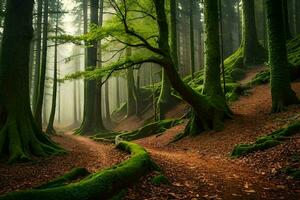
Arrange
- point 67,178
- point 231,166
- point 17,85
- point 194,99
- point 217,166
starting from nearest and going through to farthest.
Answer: point 67,178 → point 231,166 → point 217,166 → point 17,85 → point 194,99

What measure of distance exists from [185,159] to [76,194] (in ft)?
19.3

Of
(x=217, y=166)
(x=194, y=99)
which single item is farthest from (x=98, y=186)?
(x=194, y=99)

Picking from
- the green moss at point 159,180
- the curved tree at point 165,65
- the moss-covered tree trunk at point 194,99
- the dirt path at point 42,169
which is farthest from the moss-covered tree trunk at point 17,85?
the green moss at point 159,180

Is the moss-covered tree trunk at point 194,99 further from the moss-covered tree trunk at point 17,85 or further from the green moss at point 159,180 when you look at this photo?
the green moss at point 159,180

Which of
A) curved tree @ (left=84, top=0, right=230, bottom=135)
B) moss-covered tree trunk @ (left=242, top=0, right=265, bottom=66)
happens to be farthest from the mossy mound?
moss-covered tree trunk @ (left=242, top=0, right=265, bottom=66)

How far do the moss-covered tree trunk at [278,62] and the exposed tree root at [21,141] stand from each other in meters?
8.83

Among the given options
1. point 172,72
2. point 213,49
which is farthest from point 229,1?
point 172,72

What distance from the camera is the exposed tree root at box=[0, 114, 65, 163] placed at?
1029cm

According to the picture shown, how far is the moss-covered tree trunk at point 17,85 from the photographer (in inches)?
428

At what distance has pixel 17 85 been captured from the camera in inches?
446

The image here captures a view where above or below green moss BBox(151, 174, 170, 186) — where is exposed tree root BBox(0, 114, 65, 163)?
above

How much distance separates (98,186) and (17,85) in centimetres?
762

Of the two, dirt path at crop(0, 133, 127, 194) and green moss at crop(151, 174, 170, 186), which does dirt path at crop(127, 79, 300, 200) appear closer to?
green moss at crop(151, 174, 170, 186)

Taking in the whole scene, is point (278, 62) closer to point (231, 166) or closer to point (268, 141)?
point (268, 141)
